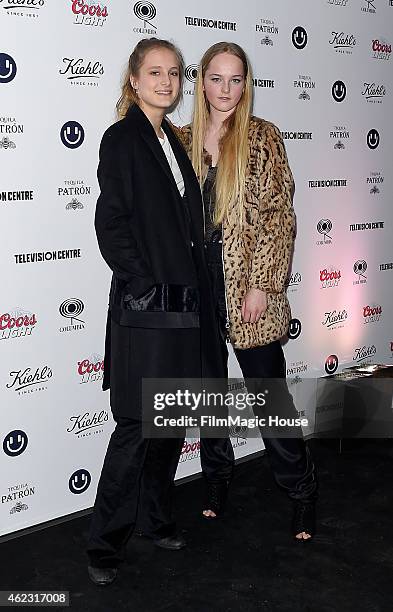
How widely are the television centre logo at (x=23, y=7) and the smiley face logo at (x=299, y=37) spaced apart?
1.45m

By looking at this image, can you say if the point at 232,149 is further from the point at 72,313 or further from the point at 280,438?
the point at 280,438

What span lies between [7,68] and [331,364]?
2457 millimetres

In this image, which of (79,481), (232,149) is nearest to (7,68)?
(232,149)

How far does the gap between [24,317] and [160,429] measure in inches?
28.9

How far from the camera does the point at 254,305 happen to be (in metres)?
3.00

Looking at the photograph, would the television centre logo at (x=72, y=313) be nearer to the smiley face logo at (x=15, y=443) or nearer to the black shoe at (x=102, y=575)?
the smiley face logo at (x=15, y=443)

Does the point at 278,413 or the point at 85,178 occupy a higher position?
the point at 85,178

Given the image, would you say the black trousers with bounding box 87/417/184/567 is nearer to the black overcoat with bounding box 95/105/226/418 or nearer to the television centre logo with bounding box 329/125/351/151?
the black overcoat with bounding box 95/105/226/418

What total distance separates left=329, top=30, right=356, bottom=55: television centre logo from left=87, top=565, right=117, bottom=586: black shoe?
2.86m

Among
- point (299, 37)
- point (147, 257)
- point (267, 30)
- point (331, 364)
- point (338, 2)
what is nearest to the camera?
point (147, 257)

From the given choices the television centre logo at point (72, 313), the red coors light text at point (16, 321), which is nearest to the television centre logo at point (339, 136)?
the television centre logo at point (72, 313)

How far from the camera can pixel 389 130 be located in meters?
4.64

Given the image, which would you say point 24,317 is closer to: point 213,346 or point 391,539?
point 213,346

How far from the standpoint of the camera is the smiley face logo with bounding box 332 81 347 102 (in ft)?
13.8
